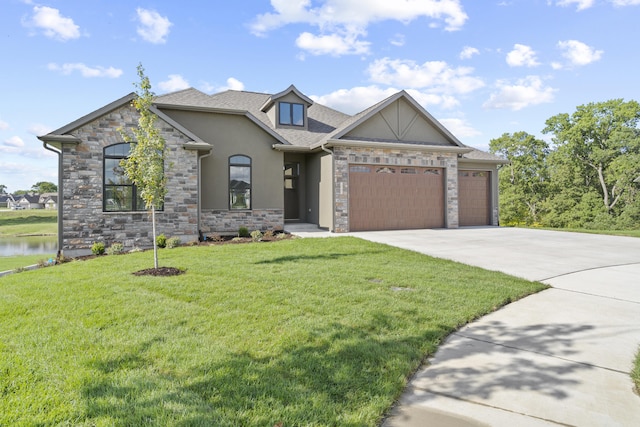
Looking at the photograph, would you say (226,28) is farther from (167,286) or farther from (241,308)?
(241,308)

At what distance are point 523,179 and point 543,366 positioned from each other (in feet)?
127

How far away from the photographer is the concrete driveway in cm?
249

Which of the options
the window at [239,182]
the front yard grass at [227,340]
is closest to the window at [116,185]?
the window at [239,182]

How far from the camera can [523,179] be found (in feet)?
119

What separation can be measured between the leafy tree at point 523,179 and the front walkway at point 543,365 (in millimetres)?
32185

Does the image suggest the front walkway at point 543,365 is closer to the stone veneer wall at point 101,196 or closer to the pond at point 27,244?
the stone veneer wall at point 101,196

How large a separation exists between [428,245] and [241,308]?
7347 millimetres

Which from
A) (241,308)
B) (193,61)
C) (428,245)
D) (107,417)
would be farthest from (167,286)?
(193,61)

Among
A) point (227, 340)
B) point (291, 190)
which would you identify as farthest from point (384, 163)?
point (227, 340)

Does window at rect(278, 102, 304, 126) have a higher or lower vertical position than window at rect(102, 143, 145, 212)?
higher

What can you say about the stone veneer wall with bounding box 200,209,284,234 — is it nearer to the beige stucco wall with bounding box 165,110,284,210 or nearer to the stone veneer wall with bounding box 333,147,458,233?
the beige stucco wall with bounding box 165,110,284,210

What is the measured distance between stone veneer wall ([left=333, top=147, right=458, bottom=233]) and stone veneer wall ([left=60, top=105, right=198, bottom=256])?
5.42 meters

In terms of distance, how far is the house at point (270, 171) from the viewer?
11188 mm

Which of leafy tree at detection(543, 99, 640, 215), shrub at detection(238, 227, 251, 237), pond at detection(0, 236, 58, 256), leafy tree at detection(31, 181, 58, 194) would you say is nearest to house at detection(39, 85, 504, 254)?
shrub at detection(238, 227, 251, 237)
